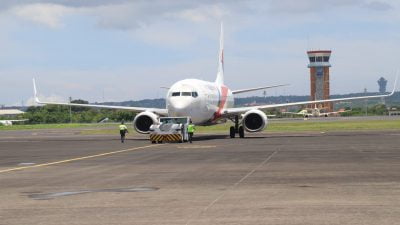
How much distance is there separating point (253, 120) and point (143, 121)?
7278 mm

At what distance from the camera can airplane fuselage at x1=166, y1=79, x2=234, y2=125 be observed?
46.2m

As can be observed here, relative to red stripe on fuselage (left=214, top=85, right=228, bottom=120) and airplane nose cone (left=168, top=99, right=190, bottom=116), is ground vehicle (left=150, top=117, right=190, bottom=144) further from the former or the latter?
red stripe on fuselage (left=214, top=85, right=228, bottom=120)

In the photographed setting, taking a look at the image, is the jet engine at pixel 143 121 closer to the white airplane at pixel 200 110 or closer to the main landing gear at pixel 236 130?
the white airplane at pixel 200 110

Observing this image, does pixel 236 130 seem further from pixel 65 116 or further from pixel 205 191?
pixel 65 116

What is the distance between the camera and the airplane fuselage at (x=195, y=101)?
46.2 meters

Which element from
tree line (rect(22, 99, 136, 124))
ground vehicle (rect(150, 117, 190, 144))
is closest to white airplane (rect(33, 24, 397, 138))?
ground vehicle (rect(150, 117, 190, 144))

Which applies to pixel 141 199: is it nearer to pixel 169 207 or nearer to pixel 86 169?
pixel 169 207

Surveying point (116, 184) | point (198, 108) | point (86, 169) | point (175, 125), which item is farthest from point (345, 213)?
point (198, 108)

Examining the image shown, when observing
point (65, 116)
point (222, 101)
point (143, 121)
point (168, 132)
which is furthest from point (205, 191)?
point (65, 116)

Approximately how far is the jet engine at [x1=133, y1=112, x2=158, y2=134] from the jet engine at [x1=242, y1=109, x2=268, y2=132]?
5.98m

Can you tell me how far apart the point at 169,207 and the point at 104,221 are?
1824 mm

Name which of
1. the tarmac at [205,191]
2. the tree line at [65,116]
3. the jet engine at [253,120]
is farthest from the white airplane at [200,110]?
the tree line at [65,116]

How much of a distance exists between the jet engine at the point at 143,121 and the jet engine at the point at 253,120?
5.98m

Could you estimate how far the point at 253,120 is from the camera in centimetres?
4922
